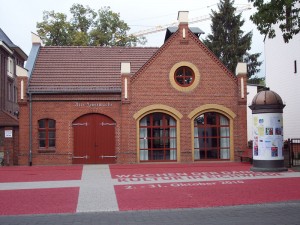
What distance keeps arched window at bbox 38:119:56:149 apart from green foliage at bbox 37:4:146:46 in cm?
1902

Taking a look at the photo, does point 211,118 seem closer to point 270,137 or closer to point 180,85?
point 180,85

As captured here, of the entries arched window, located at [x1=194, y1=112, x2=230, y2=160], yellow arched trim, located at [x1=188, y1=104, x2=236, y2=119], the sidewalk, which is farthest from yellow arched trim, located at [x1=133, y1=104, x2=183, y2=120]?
the sidewalk

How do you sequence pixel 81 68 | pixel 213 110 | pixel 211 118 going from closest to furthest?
pixel 213 110 < pixel 211 118 < pixel 81 68

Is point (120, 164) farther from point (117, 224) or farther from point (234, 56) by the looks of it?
point (234, 56)

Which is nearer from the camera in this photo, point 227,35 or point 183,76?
point 183,76

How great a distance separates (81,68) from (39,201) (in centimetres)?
1548

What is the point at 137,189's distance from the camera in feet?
46.4

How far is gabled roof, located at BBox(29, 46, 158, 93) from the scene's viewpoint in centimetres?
2475

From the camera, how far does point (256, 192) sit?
1306cm

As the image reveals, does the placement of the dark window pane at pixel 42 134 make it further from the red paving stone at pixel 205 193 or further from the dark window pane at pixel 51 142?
the red paving stone at pixel 205 193

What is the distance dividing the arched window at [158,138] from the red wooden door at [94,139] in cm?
181

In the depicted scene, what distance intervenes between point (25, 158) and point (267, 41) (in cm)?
2235

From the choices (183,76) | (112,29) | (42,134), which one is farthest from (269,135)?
(112,29)

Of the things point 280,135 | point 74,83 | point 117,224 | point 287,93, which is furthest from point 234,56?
point 117,224
